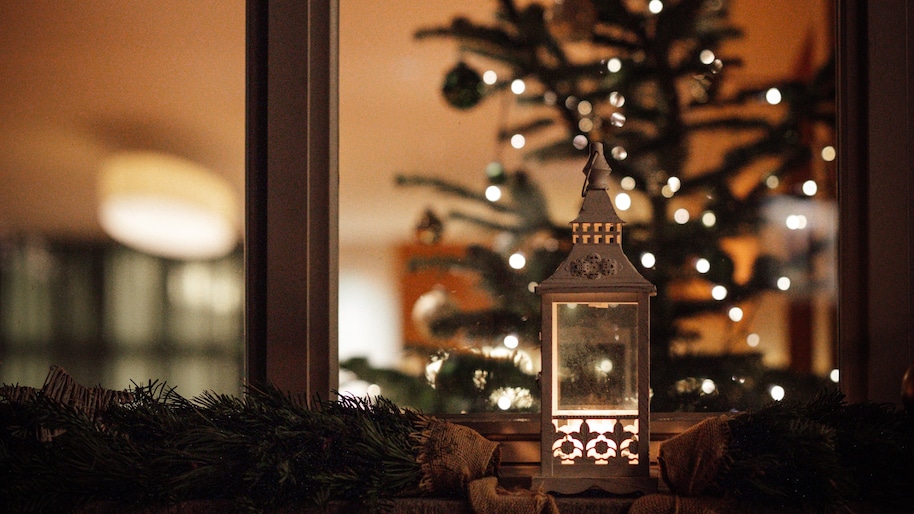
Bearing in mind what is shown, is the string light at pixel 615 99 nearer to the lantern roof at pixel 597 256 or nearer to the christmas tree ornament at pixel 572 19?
the christmas tree ornament at pixel 572 19

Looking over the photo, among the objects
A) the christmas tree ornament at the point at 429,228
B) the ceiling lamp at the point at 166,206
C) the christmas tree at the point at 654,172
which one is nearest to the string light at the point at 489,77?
the christmas tree at the point at 654,172

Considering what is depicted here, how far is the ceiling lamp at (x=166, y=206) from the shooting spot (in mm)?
1462

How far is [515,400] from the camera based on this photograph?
1.46m

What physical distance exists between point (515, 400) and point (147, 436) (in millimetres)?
539

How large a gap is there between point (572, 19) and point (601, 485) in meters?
0.73

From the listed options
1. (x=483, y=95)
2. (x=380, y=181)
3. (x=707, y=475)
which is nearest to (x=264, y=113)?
(x=380, y=181)

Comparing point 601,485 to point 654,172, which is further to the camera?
point 654,172

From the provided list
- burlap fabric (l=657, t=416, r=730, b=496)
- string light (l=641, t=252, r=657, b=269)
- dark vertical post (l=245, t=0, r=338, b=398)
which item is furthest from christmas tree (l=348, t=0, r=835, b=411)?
Answer: burlap fabric (l=657, t=416, r=730, b=496)

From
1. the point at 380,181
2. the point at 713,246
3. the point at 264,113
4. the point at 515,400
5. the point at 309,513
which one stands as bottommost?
the point at 309,513

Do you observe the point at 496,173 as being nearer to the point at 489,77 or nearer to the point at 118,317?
the point at 489,77

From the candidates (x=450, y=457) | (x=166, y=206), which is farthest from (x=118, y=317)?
(x=450, y=457)

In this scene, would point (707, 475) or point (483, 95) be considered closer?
point (707, 475)

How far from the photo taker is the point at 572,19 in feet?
4.93

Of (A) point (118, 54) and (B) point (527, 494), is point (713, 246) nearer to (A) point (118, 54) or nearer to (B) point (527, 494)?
(B) point (527, 494)
